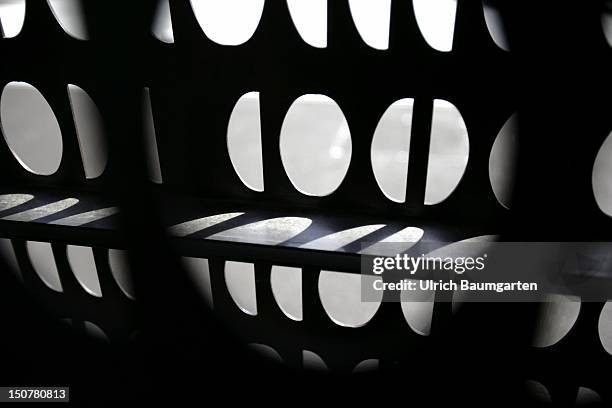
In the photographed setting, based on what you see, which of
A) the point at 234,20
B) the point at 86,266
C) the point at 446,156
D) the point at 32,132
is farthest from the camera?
the point at 32,132

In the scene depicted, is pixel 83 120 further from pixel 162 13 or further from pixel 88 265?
pixel 88 265

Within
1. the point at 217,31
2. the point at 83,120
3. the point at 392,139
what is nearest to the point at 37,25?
the point at 83,120

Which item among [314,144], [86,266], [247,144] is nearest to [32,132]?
[247,144]

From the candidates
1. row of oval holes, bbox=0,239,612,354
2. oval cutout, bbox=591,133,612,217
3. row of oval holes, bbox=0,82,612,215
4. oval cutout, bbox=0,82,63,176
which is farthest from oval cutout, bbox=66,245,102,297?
oval cutout, bbox=591,133,612,217

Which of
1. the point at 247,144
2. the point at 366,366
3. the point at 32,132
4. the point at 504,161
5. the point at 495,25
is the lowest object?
the point at 366,366

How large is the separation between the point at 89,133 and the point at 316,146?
7.27ft

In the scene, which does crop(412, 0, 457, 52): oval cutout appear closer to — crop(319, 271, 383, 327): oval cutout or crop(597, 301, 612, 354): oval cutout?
crop(597, 301, 612, 354): oval cutout

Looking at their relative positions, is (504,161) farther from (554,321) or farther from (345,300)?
(345,300)

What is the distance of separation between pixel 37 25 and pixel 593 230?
1092 mm

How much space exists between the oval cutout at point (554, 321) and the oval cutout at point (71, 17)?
1.00 metres

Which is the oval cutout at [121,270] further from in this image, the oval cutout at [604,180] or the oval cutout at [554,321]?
the oval cutout at [604,180]

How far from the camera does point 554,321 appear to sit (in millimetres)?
1080

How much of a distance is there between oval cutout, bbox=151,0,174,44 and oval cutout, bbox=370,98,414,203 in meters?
1.29

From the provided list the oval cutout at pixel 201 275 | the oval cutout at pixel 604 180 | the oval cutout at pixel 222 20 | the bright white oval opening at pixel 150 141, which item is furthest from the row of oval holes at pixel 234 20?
the oval cutout at pixel 604 180
